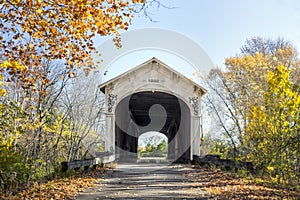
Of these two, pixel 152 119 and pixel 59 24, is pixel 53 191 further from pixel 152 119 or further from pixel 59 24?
pixel 152 119

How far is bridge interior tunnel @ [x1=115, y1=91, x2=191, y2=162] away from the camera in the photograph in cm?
2108

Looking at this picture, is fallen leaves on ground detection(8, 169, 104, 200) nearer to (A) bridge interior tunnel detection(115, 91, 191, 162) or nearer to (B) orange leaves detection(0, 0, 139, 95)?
(B) orange leaves detection(0, 0, 139, 95)

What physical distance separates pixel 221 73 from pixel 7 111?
18117mm

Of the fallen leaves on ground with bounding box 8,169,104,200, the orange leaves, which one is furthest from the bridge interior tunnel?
the orange leaves

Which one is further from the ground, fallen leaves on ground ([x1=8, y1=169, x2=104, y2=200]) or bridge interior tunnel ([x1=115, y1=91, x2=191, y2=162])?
bridge interior tunnel ([x1=115, y1=91, x2=191, y2=162])

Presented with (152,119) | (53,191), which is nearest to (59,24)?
(53,191)

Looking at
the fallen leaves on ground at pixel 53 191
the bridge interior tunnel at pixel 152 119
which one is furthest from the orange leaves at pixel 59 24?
the bridge interior tunnel at pixel 152 119

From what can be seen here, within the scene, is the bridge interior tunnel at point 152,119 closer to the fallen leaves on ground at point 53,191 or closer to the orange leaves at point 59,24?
the fallen leaves on ground at point 53,191

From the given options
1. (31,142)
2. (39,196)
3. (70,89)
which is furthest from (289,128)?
(70,89)

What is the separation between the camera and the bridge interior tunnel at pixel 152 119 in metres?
21.1

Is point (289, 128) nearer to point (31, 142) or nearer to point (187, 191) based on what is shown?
point (187, 191)

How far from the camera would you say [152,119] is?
32500 millimetres

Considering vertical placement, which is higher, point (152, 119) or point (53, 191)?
point (152, 119)

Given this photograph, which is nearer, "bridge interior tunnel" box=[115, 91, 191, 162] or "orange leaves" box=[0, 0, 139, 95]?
"orange leaves" box=[0, 0, 139, 95]
